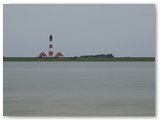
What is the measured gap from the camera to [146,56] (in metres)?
3.96

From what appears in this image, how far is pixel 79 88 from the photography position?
424 cm

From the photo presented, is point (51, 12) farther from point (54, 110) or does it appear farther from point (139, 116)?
point (139, 116)

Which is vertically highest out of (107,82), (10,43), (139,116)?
(10,43)

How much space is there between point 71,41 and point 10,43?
1.90 ft

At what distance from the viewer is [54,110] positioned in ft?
12.9

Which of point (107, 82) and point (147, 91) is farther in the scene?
point (107, 82)

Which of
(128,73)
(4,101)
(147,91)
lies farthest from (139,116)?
(4,101)

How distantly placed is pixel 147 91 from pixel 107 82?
1.52 ft

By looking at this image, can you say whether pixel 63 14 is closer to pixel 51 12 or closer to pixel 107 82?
pixel 51 12

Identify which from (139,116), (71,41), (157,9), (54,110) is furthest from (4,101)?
(157,9)

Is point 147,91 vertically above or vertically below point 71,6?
below

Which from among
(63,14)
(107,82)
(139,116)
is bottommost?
(139,116)

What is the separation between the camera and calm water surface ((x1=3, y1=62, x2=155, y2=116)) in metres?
3.92

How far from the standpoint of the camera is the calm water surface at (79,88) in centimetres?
392
